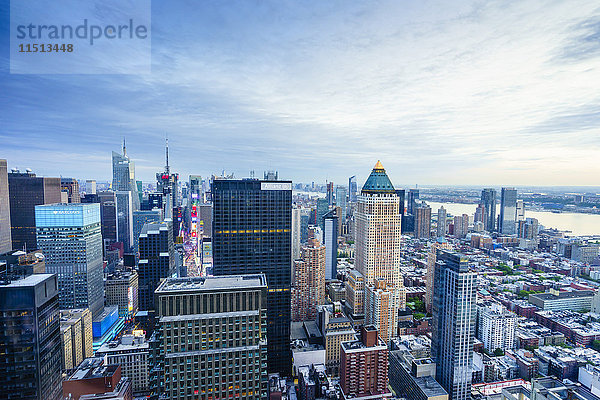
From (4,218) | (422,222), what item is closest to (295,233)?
(4,218)

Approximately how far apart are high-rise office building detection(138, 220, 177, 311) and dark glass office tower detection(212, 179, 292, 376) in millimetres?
15951

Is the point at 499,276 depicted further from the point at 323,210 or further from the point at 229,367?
the point at 229,367

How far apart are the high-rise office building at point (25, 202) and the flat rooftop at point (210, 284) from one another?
37018 millimetres

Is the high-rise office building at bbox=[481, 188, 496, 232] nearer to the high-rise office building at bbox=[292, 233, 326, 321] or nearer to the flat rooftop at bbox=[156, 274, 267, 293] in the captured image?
the high-rise office building at bbox=[292, 233, 326, 321]

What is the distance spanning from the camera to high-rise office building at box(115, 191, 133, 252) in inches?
2729

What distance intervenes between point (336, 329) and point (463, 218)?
69.4 metres

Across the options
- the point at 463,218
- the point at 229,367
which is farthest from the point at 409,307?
the point at 463,218

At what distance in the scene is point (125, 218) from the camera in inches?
2751

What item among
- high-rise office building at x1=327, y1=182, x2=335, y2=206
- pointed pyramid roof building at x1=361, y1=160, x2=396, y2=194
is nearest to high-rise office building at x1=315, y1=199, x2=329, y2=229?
high-rise office building at x1=327, y1=182, x2=335, y2=206

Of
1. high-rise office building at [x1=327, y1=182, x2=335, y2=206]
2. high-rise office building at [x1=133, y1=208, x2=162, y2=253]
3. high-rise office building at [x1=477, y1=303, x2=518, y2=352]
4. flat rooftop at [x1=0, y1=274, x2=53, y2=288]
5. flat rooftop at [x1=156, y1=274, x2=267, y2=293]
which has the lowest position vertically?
high-rise office building at [x1=477, y1=303, x2=518, y2=352]

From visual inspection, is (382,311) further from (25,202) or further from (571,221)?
(571,221)

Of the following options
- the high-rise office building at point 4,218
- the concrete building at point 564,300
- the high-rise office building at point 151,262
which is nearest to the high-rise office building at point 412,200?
the concrete building at point 564,300

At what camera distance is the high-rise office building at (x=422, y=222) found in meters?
88.9

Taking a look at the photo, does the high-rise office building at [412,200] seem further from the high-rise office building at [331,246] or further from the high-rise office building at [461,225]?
the high-rise office building at [331,246]
